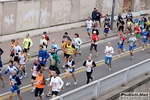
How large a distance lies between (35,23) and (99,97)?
50.6 ft

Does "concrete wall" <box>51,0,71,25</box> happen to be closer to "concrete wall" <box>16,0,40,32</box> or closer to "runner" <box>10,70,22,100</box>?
"concrete wall" <box>16,0,40,32</box>

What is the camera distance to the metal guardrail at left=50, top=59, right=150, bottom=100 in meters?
13.9

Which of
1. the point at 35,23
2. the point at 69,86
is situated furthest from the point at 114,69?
the point at 35,23

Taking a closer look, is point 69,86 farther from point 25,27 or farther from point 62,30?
point 62,30

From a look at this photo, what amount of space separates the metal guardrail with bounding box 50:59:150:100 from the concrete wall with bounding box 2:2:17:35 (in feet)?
37.5

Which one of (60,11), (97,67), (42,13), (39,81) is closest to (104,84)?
(39,81)

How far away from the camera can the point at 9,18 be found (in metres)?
27.5

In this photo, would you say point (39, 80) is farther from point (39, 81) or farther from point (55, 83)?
point (55, 83)

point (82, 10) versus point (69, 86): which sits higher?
point (82, 10)

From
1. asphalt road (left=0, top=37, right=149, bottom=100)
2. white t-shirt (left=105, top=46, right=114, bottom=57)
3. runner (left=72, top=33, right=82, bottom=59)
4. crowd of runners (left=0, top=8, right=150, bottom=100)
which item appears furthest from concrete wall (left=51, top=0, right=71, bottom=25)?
white t-shirt (left=105, top=46, right=114, bottom=57)

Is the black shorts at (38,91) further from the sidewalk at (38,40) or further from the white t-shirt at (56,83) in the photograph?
the sidewalk at (38,40)

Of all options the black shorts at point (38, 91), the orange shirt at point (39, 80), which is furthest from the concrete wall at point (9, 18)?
the orange shirt at point (39, 80)

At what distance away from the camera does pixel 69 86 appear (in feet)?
62.3

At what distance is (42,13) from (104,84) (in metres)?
15.6
